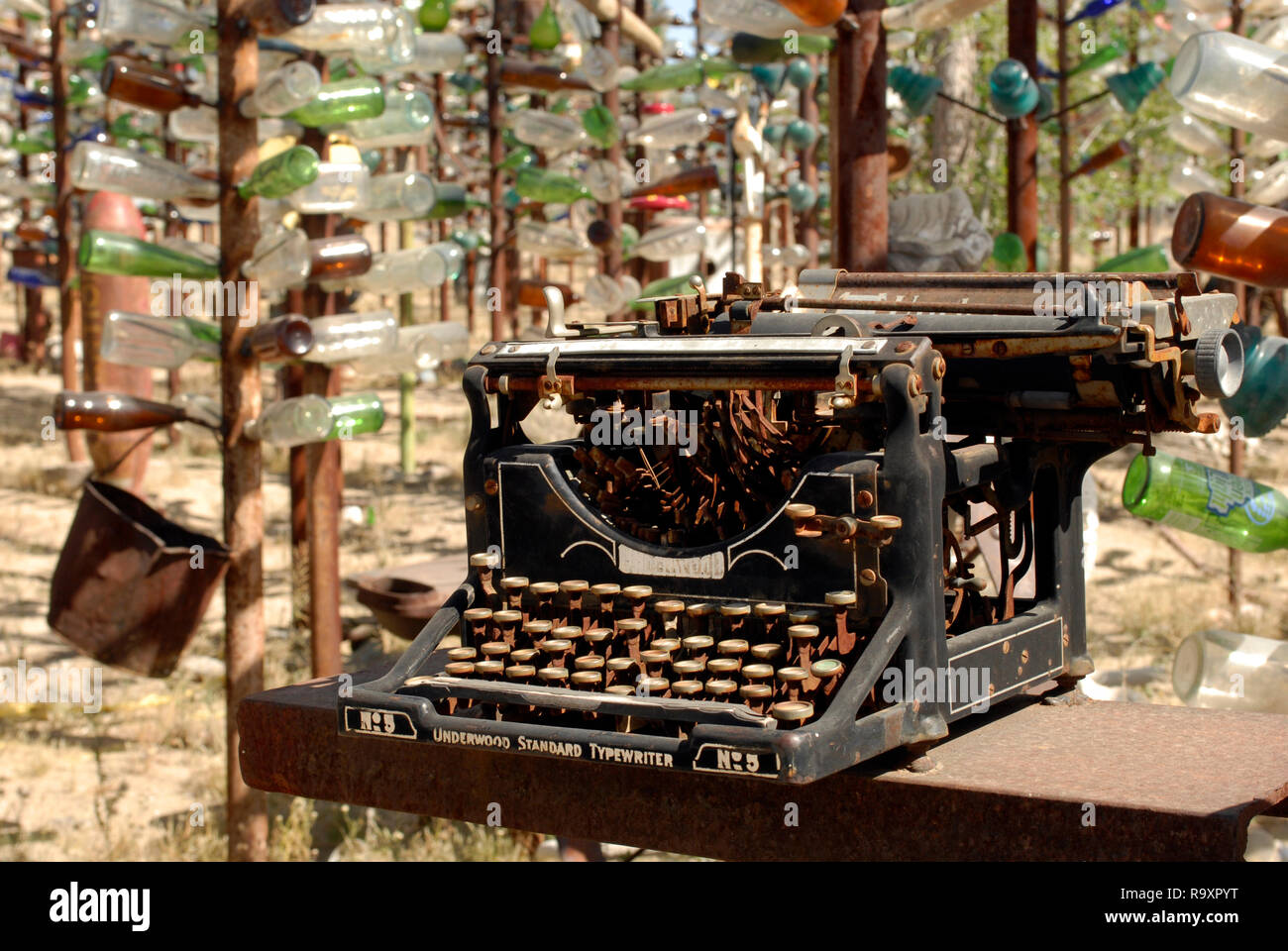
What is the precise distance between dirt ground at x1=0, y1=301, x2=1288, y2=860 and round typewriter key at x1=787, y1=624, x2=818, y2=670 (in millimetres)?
3281

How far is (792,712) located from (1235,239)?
7.78ft

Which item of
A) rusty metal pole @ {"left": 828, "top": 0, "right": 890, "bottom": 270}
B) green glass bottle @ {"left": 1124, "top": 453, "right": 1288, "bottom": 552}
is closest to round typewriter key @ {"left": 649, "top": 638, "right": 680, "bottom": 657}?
green glass bottle @ {"left": 1124, "top": 453, "right": 1288, "bottom": 552}

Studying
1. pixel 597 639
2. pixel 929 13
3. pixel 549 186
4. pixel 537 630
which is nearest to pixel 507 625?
pixel 537 630

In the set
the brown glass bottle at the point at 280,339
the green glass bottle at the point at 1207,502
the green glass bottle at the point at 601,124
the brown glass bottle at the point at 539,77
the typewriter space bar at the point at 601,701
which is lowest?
the typewriter space bar at the point at 601,701

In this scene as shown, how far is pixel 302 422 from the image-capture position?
5539 mm

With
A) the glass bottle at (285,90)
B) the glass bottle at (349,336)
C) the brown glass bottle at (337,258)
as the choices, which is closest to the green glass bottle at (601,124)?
the brown glass bottle at (337,258)

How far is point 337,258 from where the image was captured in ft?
19.6

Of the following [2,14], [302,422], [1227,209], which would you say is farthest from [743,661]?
[2,14]

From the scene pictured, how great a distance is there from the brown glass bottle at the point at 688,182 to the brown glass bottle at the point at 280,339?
4956 mm

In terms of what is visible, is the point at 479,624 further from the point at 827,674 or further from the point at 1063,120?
the point at 1063,120

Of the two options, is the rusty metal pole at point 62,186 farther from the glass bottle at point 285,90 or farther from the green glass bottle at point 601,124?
the glass bottle at point 285,90

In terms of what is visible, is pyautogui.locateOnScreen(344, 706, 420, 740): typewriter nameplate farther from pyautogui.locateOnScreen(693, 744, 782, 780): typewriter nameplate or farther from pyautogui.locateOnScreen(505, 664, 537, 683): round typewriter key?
pyautogui.locateOnScreen(693, 744, 782, 780): typewriter nameplate

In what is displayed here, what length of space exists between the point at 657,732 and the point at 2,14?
63.4 ft

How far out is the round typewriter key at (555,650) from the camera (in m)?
3.02
